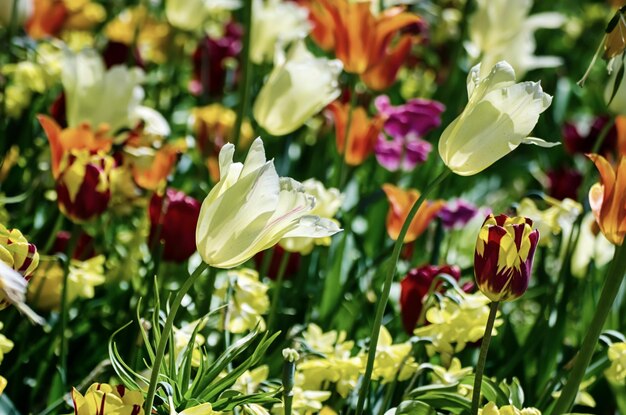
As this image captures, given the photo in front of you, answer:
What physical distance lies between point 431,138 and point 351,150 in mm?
886

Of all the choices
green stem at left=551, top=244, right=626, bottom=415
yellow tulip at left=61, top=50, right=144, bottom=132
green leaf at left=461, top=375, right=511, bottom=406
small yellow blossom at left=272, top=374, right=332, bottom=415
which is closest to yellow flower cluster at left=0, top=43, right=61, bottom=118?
yellow tulip at left=61, top=50, right=144, bottom=132

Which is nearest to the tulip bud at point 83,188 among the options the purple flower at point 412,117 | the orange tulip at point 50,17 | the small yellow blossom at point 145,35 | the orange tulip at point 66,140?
the orange tulip at point 66,140

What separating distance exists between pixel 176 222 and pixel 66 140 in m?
0.27

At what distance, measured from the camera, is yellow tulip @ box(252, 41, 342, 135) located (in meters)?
1.82

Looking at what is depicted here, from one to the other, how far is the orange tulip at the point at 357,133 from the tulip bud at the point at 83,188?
0.63 metres

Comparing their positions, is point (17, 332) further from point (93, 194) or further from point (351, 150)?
point (351, 150)

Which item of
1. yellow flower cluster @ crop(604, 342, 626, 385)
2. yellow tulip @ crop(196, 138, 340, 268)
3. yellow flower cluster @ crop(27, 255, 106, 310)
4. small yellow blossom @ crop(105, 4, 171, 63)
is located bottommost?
yellow flower cluster @ crop(27, 255, 106, 310)

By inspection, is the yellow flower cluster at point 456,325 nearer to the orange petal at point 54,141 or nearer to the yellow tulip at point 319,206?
the yellow tulip at point 319,206

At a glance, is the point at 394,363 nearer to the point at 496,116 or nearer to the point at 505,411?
the point at 505,411

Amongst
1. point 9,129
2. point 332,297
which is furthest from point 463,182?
point 9,129

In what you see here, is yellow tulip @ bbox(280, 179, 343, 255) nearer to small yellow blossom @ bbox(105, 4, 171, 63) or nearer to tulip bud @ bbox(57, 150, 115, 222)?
tulip bud @ bbox(57, 150, 115, 222)

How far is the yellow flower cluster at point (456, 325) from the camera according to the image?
1396mm

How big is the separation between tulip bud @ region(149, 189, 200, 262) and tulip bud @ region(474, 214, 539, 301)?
0.56m

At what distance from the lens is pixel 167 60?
3115 millimetres
